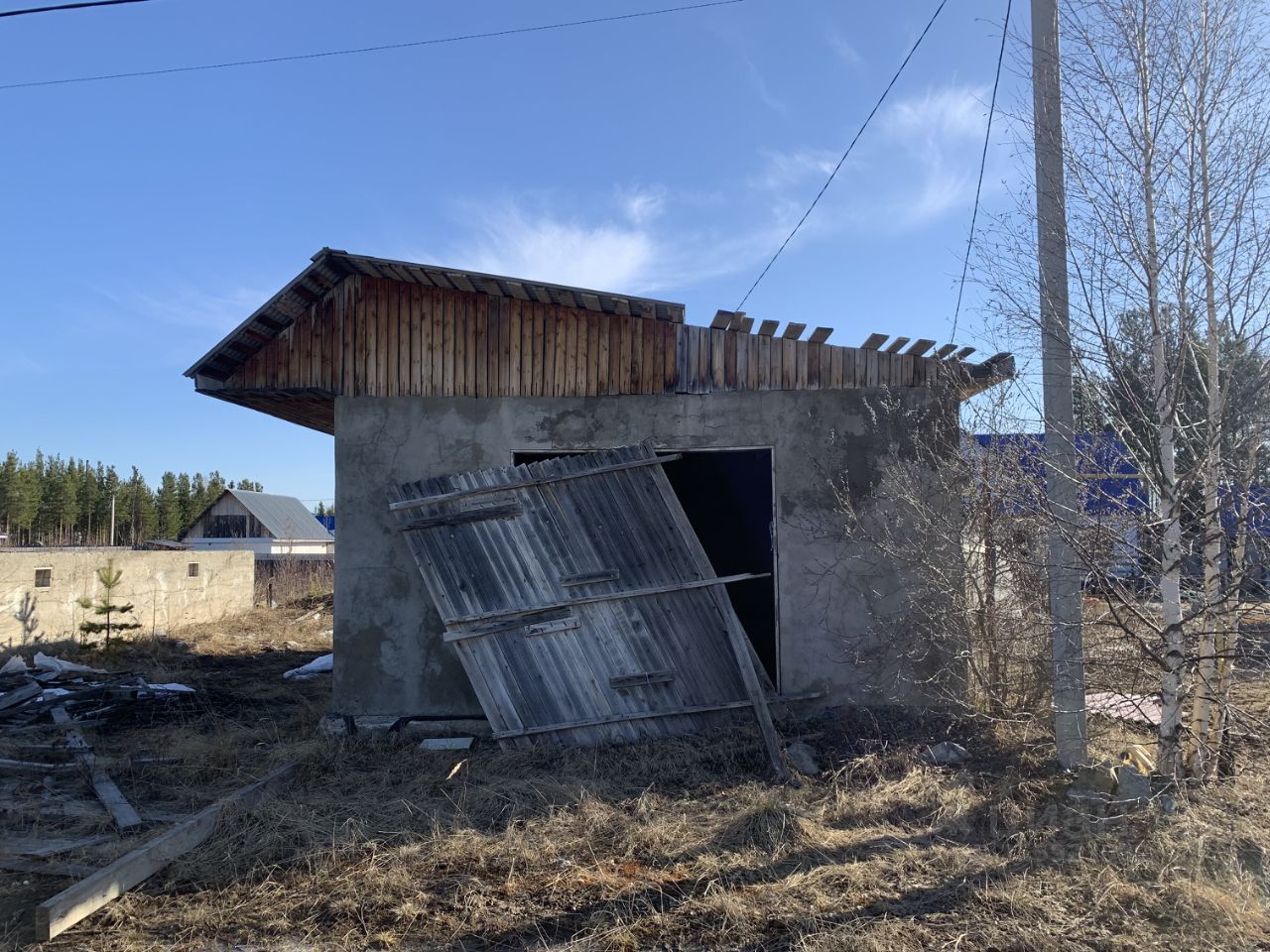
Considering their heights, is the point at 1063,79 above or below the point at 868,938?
above

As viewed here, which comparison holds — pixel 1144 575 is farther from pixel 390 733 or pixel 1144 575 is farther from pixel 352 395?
pixel 352 395

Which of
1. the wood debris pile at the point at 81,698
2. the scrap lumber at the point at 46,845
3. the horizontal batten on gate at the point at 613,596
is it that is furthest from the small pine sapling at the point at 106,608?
the horizontal batten on gate at the point at 613,596

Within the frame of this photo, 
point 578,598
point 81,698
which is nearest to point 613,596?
point 578,598

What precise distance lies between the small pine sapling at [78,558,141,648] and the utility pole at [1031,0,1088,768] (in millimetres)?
14376

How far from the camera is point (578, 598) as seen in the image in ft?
24.8

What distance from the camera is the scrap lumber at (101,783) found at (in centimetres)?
586

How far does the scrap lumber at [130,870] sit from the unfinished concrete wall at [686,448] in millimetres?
2062

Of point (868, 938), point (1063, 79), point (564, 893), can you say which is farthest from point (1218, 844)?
point (1063, 79)

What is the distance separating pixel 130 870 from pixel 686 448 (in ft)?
17.2

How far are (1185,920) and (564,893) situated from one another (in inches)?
118

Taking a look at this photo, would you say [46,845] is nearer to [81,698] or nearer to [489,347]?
[489,347]

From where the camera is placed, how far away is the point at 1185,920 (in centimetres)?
402

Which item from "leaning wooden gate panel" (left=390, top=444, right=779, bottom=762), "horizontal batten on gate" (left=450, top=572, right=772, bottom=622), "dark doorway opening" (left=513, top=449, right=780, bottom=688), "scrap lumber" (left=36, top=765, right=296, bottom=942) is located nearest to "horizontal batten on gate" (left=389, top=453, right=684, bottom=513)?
"leaning wooden gate panel" (left=390, top=444, right=779, bottom=762)

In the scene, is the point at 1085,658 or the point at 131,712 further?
the point at 131,712
